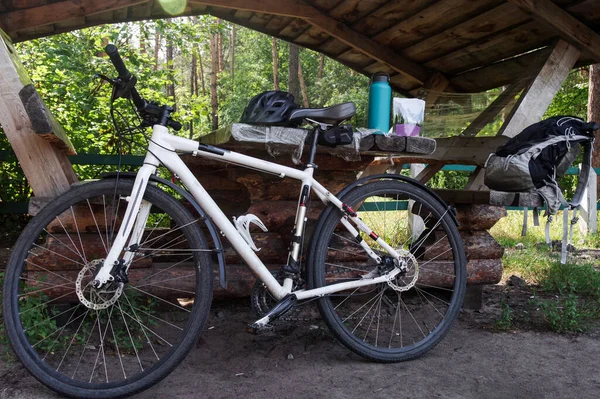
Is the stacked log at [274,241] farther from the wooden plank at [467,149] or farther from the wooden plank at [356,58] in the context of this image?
the wooden plank at [356,58]

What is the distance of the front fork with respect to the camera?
2.47 metres

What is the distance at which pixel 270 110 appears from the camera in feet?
10.2

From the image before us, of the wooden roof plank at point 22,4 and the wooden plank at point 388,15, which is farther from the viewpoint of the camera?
the wooden plank at point 388,15

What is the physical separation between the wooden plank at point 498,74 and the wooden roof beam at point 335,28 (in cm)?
48

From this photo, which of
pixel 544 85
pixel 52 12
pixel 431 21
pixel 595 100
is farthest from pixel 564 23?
pixel 595 100

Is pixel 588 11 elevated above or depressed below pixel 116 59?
above

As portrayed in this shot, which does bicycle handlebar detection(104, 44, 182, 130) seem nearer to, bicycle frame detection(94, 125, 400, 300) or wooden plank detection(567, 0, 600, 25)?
bicycle frame detection(94, 125, 400, 300)

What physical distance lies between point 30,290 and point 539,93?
443 centimetres

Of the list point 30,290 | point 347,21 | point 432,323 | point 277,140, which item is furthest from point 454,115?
point 30,290

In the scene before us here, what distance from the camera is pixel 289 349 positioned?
318 centimetres

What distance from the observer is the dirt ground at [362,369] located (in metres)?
2.60

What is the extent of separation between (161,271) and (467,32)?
399cm

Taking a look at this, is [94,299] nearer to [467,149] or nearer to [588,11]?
[467,149]

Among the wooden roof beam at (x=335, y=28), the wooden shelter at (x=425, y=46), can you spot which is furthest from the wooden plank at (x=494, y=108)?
the wooden roof beam at (x=335, y=28)
